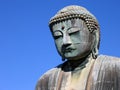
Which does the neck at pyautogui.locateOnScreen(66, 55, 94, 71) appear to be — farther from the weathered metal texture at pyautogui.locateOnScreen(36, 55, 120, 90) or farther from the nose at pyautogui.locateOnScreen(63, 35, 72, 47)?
the nose at pyautogui.locateOnScreen(63, 35, 72, 47)

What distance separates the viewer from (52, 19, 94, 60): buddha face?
10961mm

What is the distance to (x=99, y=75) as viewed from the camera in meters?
10.8

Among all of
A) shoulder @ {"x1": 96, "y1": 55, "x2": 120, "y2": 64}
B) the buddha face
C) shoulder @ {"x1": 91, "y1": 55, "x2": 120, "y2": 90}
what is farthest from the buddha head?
shoulder @ {"x1": 91, "y1": 55, "x2": 120, "y2": 90}

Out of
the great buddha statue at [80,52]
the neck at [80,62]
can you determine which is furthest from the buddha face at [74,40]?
the neck at [80,62]

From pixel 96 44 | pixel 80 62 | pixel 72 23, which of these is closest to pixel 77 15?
pixel 72 23

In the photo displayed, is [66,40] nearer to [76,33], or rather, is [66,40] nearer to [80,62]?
[76,33]

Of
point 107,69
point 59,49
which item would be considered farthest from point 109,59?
point 59,49

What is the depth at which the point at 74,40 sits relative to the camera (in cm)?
1098

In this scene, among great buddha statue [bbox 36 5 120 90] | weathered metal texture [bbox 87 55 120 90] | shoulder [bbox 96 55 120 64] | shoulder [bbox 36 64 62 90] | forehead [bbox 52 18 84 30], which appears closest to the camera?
weathered metal texture [bbox 87 55 120 90]

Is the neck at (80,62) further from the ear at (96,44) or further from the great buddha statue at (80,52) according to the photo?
the ear at (96,44)

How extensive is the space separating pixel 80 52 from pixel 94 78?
62 centimetres

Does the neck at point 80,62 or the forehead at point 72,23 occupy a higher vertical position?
the forehead at point 72,23

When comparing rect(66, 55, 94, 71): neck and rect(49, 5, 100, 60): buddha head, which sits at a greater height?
rect(49, 5, 100, 60): buddha head

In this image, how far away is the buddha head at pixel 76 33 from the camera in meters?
11.0
